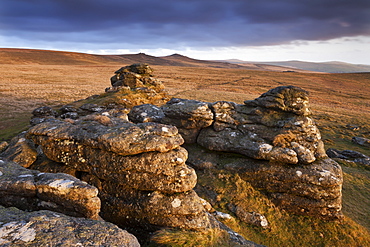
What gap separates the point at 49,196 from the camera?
26.4 ft

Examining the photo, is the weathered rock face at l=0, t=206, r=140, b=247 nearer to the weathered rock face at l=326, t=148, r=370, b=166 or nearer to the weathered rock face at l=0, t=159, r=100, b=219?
the weathered rock face at l=0, t=159, r=100, b=219

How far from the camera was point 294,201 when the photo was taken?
618 inches

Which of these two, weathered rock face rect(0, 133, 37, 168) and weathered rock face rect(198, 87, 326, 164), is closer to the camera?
weathered rock face rect(0, 133, 37, 168)

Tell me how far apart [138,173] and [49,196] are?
3.66m

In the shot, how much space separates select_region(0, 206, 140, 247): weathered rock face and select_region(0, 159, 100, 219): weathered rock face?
1158mm

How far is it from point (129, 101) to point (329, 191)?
2852cm

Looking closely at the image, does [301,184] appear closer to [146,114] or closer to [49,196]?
[146,114]

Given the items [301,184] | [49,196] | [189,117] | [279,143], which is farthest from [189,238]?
[189,117]

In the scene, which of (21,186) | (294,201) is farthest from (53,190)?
(294,201)

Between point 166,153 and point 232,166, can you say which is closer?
point 166,153

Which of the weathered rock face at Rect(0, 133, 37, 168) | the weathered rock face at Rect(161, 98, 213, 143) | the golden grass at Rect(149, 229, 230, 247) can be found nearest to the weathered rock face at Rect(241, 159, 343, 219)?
the weathered rock face at Rect(161, 98, 213, 143)

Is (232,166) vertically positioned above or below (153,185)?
below

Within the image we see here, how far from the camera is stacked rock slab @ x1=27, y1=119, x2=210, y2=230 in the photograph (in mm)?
10148

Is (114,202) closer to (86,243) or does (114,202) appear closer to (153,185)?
(153,185)
